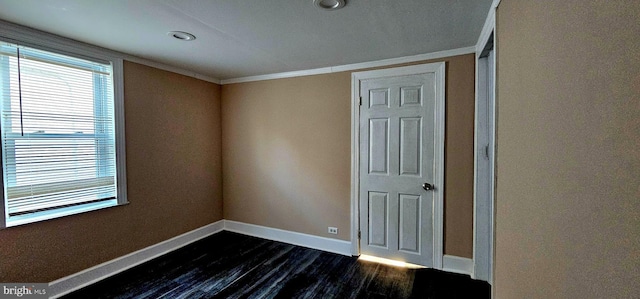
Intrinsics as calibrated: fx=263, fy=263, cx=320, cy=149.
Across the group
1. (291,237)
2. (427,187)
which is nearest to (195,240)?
(291,237)

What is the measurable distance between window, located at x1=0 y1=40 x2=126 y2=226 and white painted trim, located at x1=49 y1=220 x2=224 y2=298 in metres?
0.59

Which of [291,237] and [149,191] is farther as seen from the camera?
[291,237]

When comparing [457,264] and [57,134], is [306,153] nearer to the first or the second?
[457,264]

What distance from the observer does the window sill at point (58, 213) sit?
210 cm

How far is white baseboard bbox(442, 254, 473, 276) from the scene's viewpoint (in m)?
2.62

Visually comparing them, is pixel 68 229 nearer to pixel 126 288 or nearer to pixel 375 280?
pixel 126 288

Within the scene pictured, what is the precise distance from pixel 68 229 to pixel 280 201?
2112mm

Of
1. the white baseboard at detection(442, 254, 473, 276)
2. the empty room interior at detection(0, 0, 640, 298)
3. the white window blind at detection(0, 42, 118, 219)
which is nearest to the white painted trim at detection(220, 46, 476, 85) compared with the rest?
the empty room interior at detection(0, 0, 640, 298)

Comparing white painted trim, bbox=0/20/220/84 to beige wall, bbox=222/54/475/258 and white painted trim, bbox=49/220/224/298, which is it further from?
white painted trim, bbox=49/220/224/298

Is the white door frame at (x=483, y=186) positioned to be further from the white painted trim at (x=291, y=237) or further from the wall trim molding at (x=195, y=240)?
the white painted trim at (x=291, y=237)

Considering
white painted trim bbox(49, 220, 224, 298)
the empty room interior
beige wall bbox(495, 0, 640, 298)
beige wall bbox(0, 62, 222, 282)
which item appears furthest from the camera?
white painted trim bbox(49, 220, 224, 298)

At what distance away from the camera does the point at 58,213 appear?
2.32 metres

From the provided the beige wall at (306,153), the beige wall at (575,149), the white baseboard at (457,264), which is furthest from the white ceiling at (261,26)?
the white baseboard at (457,264)

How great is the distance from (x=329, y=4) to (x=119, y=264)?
3.17 m
